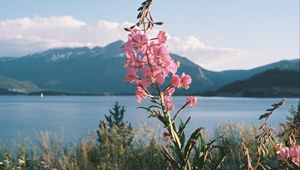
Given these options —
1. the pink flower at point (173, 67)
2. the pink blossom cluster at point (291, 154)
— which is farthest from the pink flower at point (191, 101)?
the pink blossom cluster at point (291, 154)

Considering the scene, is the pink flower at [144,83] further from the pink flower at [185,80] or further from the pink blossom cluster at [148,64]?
the pink flower at [185,80]

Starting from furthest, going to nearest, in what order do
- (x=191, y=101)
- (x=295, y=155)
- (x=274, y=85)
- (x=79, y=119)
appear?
1. (x=274, y=85)
2. (x=79, y=119)
3. (x=295, y=155)
4. (x=191, y=101)

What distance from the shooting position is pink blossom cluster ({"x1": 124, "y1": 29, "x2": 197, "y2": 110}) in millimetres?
3223

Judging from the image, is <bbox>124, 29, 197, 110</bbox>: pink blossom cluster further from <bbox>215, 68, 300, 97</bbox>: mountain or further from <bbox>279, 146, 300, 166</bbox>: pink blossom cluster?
<bbox>215, 68, 300, 97</bbox>: mountain

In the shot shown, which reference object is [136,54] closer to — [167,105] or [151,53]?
[151,53]

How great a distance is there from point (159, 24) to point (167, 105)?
519 millimetres

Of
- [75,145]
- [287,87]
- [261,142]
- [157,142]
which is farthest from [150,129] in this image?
[287,87]

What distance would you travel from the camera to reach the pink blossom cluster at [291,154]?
3.73 m

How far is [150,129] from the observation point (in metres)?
12.2

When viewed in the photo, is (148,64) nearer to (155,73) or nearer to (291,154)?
(155,73)

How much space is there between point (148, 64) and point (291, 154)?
1.33 meters

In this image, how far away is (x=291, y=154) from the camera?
12.4ft

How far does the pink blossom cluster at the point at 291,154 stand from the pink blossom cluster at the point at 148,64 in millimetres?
1074

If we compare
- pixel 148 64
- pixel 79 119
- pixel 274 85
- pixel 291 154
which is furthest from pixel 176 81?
pixel 274 85
